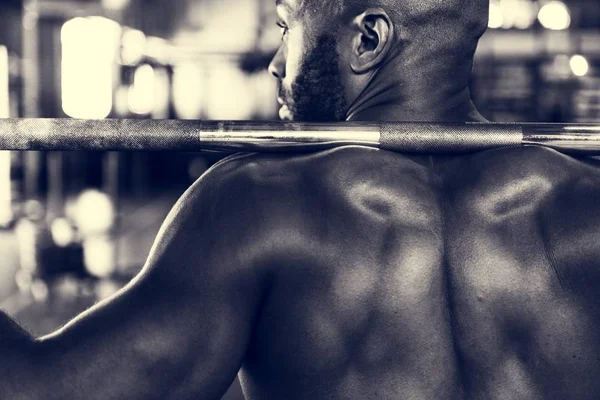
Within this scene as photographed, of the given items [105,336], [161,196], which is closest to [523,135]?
[105,336]

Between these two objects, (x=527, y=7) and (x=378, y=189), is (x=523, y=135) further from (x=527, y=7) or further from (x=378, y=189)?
(x=527, y=7)

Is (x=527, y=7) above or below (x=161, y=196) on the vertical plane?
above

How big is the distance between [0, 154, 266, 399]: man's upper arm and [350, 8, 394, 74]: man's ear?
30 centimetres

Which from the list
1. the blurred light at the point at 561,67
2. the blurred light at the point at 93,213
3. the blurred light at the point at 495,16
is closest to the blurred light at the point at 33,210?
the blurred light at the point at 93,213

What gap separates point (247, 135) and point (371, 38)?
0.23m

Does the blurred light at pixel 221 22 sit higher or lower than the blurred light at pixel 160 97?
higher

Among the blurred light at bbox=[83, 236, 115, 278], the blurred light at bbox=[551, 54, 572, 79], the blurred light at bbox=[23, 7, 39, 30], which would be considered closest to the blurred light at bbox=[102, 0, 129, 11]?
the blurred light at bbox=[23, 7, 39, 30]

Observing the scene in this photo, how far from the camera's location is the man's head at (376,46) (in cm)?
100

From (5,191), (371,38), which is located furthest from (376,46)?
(5,191)

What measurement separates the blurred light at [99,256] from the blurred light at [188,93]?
258cm

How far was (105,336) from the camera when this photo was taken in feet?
2.60

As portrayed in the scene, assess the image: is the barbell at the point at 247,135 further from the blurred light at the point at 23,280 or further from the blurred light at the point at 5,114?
the blurred light at the point at 5,114

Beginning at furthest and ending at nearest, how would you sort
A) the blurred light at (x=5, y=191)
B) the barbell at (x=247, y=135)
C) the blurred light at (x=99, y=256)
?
the blurred light at (x=5, y=191) < the blurred light at (x=99, y=256) < the barbell at (x=247, y=135)

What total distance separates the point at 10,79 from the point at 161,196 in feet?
8.09
